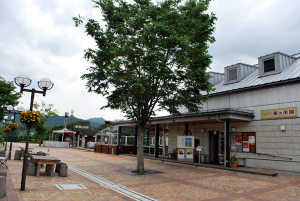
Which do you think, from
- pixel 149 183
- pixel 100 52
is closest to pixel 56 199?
pixel 149 183

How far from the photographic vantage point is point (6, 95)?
26984 millimetres

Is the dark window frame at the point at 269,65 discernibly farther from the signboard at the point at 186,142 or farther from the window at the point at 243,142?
the signboard at the point at 186,142

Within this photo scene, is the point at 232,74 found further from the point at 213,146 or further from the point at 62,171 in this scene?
the point at 62,171

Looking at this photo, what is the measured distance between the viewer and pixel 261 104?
14.9m

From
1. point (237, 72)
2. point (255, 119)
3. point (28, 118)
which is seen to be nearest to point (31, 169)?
point (28, 118)

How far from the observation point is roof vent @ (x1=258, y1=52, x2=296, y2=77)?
1549 cm

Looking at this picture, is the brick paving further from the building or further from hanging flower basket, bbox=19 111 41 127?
the building

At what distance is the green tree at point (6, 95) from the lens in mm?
26342

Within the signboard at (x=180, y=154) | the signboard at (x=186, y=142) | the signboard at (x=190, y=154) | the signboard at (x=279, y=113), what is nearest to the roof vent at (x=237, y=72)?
the signboard at (x=279, y=113)

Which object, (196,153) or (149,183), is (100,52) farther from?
(196,153)

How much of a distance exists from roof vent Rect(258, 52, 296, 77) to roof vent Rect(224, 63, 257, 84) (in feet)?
6.10

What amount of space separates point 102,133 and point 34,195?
2263 centimetres

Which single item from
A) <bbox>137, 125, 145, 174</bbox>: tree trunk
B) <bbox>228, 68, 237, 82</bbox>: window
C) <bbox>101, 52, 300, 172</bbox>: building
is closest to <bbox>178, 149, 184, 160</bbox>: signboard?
<bbox>101, 52, 300, 172</bbox>: building

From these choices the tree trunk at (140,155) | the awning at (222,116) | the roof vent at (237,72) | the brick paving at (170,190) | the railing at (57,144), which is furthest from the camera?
the railing at (57,144)
